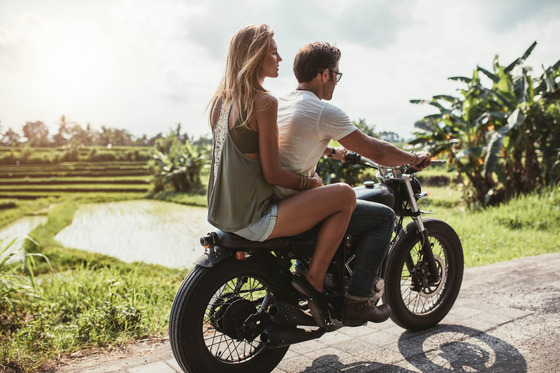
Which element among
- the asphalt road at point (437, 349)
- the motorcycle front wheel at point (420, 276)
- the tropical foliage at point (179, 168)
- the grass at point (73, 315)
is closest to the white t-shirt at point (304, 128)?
the motorcycle front wheel at point (420, 276)

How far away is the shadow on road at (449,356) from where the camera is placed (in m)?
2.57

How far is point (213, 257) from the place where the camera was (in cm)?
228

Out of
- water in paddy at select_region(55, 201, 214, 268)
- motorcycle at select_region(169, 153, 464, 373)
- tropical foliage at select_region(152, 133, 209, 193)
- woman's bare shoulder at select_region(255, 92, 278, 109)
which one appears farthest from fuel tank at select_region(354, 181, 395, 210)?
tropical foliage at select_region(152, 133, 209, 193)

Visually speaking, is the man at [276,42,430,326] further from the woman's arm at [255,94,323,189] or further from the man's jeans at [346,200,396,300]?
the woman's arm at [255,94,323,189]

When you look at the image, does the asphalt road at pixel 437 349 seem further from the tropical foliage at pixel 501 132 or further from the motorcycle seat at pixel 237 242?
the tropical foliage at pixel 501 132

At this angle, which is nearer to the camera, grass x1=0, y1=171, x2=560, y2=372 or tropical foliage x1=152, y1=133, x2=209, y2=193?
grass x1=0, y1=171, x2=560, y2=372

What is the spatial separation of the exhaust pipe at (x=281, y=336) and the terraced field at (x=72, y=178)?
29.9 feet

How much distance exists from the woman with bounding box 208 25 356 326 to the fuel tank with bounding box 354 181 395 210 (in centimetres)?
47

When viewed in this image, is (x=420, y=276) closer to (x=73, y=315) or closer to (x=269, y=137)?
(x=269, y=137)

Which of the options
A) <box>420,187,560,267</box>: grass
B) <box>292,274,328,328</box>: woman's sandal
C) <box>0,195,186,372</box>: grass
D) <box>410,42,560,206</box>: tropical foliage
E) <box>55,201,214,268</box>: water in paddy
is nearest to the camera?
<box>292,274,328,328</box>: woman's sandal

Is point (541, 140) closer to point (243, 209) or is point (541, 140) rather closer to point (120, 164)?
point (243, 209)

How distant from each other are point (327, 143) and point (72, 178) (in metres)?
10.5

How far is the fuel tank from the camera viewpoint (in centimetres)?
284

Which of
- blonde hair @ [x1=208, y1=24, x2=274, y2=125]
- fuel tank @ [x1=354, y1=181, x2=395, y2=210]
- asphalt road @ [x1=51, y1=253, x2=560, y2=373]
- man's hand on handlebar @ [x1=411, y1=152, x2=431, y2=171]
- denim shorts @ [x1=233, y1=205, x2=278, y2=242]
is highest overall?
blonde hair @ [x1=208, y1=24, x2=274, y2=125]
